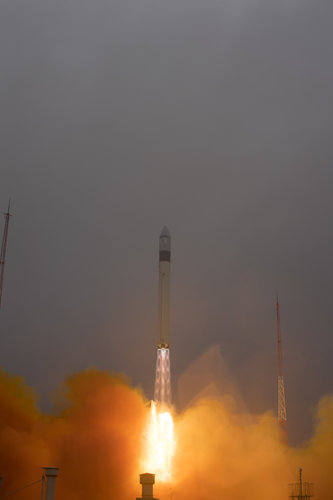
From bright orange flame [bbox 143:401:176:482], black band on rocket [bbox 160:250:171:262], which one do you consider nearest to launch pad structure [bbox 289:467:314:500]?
bright orange flame [bbox 143:401:176:482]

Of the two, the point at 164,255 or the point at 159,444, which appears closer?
the point at 164,255

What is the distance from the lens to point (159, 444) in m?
68.5

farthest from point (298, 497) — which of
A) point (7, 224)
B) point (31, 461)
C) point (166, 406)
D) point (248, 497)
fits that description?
point (7, 224)

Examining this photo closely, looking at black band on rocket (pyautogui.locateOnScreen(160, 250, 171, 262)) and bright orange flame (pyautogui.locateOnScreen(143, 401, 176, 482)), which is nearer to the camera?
black band on rocket (pyautogui.locateOnScreen(160, 250, 171, 262))

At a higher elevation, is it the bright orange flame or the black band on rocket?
the black band on rocket

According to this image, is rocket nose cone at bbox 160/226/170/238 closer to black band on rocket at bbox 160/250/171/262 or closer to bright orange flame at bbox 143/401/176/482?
black band on rocket at bbox 160/250/171/262

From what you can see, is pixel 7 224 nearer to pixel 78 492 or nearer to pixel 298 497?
pixel 78 492

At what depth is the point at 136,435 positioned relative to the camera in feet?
229

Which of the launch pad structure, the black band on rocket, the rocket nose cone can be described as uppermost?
the rocket nose cone

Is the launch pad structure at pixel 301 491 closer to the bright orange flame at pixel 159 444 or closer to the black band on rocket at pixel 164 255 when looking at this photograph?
the bright orange flame at pixel 159 444

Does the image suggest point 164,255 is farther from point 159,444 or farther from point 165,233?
point 159,444

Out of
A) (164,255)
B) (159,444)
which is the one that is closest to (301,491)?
(159,444)

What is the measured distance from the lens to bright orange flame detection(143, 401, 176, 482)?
67875mm

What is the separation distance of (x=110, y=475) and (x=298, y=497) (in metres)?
20.7
